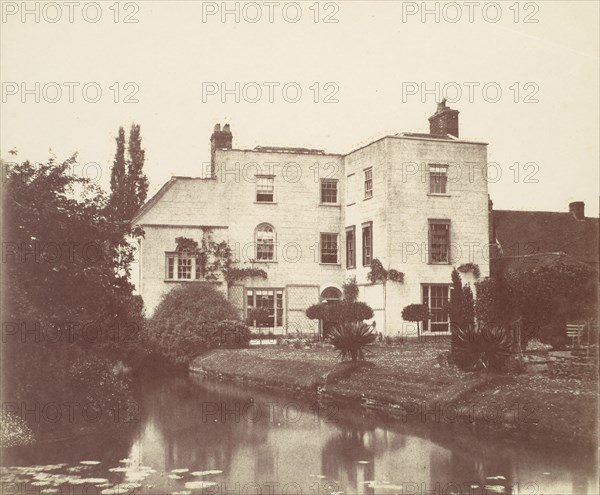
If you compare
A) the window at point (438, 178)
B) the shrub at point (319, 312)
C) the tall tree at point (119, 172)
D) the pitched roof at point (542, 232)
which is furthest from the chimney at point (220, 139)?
the pitched roof at point (542, 232)

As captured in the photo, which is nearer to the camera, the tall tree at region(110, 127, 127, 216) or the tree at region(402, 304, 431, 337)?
the tree at region(402, 304, 431, 337)

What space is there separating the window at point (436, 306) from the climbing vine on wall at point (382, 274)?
1.42 m

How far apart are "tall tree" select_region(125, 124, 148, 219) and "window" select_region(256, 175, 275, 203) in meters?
9.76

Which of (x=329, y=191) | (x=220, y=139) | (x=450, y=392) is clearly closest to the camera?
(x=450, y=392)

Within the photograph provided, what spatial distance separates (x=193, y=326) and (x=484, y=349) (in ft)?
52.3

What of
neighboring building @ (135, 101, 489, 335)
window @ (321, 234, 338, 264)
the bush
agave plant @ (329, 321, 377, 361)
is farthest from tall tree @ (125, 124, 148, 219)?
agave plant @ (329, 321, 377, 361)

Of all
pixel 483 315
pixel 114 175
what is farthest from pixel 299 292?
pixel 483 315

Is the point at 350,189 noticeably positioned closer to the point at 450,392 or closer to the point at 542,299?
the point at 542,299

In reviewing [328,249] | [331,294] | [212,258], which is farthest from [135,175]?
[331,294]

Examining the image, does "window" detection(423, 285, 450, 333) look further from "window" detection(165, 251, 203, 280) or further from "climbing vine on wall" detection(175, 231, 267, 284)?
"window" detection(165, 251, 203, 280)

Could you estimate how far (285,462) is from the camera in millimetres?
9969

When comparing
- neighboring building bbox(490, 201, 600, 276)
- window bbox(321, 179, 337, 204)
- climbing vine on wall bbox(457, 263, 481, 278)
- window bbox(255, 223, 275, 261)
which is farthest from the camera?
neighboring building bbox(490, 201, 600, 276)

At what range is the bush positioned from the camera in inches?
1144

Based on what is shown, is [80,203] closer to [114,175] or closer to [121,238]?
[121,238]
